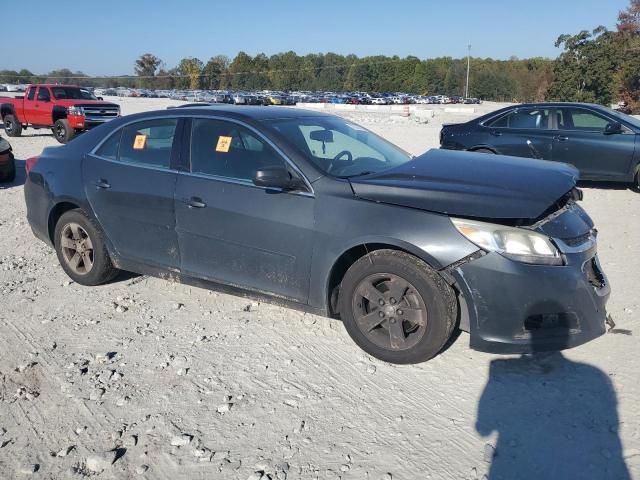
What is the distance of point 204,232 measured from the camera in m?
4.18

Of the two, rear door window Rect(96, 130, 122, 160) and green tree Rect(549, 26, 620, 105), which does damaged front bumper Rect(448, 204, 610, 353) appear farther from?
green tree Rect(549, 26, 620, 105)

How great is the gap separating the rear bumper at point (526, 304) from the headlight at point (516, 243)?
0.05 meters

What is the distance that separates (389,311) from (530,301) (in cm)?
84

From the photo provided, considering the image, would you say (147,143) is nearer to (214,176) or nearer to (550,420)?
(214,176)

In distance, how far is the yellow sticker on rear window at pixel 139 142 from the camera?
461 centimetres

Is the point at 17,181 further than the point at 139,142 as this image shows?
Yes

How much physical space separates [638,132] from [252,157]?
7444mm

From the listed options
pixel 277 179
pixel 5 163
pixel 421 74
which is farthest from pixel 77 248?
pixel 421 74

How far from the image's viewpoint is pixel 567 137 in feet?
30.4

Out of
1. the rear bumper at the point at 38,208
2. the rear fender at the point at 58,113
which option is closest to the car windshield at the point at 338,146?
the rear bumper at the point at 38,208

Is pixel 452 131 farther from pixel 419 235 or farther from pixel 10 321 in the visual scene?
pixel 10 321

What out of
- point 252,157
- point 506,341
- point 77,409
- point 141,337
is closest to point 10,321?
point 141,337

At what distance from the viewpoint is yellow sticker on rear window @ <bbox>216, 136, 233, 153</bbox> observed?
165 inches

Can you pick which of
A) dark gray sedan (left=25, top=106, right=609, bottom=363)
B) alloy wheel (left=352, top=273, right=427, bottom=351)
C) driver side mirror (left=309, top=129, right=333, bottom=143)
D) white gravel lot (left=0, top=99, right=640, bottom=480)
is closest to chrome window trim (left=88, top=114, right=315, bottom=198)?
dark gray sedan (left=25, top=106, right=609, bottom=363)
